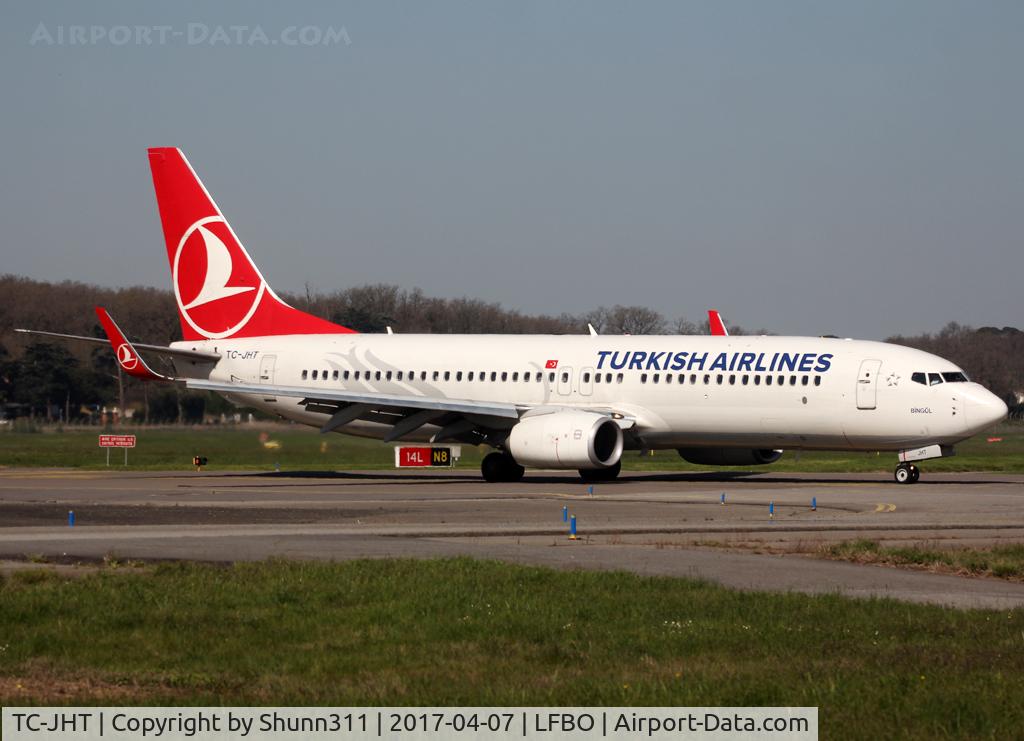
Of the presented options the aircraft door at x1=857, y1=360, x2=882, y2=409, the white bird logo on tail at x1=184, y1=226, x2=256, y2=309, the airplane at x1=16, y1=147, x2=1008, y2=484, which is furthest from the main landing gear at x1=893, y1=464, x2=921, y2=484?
the white bird logo on tail at x1=184, y1=226, x2=256, y2=309

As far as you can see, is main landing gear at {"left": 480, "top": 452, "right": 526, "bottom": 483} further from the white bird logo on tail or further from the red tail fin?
the white bird logo on tail

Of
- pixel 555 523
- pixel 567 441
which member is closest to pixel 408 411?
pixel 567 441

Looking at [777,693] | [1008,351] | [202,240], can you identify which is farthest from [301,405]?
[1008,351]

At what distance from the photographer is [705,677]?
32.0ft

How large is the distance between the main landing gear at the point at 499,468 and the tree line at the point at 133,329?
56.1 feet

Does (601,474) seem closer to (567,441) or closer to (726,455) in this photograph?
(726,455)

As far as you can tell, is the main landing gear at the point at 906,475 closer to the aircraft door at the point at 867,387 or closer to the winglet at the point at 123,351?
the aircraft door at the point at 867,387

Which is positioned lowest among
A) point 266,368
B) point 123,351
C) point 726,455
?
point 726,455

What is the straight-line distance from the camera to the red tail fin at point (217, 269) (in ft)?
144

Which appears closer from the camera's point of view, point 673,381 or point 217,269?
point 673,381

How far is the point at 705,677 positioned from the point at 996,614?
4.13 meters

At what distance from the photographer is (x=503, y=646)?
1114cm

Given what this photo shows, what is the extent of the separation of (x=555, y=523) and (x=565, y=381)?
1527cm

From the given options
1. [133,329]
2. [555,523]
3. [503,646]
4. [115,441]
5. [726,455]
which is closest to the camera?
[503,646]
